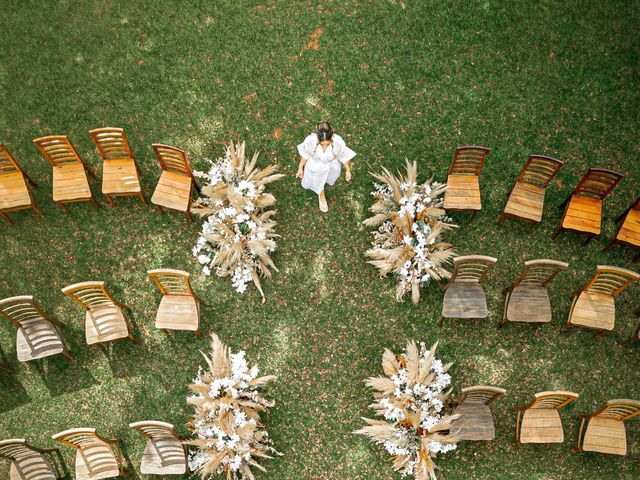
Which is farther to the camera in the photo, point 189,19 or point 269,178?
point 189,19

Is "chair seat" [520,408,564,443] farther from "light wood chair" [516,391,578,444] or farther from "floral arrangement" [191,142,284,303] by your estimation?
"floral arrangement" [191,142,284,303]

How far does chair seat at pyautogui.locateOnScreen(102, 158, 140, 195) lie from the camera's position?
27.5ft

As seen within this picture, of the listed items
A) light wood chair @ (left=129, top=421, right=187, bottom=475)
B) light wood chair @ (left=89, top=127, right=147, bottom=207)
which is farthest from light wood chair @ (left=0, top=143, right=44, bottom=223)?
light wood chair @ (left=129, top=421, right=187, bottom=475)

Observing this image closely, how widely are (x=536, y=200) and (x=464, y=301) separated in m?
2.03

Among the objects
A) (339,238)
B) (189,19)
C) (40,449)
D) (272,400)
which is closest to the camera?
(40,449)

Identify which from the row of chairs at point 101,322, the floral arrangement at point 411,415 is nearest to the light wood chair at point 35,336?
the row of chairs at point 101,322

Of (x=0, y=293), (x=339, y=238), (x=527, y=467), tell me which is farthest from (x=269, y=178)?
(x=527, y=467)

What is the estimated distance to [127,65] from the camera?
9.30 meters

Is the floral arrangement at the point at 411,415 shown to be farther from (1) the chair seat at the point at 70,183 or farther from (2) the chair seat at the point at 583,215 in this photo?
(1) the chair seat at the point at 70,183

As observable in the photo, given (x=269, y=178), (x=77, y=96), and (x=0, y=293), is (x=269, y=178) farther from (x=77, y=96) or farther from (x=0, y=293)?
(x=0, y=293)

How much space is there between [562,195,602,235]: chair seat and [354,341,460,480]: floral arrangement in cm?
302

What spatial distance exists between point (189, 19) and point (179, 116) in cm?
180

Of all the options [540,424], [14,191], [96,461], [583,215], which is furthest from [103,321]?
[583,215]

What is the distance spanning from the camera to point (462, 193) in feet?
27.3
